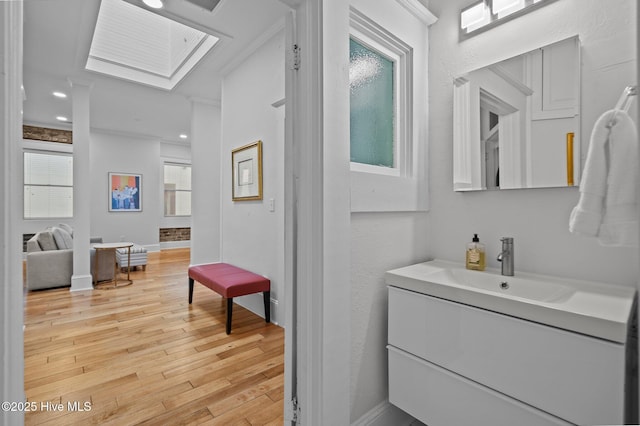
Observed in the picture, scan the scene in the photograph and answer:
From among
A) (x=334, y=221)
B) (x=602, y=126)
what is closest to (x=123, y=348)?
(x=334, y=221)

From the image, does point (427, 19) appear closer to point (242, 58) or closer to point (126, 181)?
point (242, 58)

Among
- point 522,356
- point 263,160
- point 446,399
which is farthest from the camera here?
point 263,160

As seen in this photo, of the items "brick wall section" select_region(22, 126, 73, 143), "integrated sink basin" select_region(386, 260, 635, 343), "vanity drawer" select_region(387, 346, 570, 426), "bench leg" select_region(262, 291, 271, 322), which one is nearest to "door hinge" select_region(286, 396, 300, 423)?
"vanity drawer" select_region(387, 346, 570, 426)

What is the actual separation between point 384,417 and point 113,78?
471 centimetres

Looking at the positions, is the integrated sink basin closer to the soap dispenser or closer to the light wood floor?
the soap dispenser

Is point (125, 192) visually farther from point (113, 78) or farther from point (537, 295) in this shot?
point (537, 295)

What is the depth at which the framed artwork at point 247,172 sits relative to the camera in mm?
3043

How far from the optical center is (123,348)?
2.37 metres

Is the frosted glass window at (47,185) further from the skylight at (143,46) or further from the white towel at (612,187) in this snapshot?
the white towel at (612,187)

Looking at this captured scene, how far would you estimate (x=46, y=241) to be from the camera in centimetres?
420

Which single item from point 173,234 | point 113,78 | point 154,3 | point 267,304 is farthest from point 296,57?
point 173,234

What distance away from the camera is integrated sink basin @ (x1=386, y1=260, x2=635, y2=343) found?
908mm

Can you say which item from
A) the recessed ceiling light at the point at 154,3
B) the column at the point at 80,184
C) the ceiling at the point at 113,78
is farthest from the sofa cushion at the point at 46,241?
the recessed ceiling light at the point at 154,3

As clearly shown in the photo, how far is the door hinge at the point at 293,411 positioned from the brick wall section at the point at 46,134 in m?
7.68
